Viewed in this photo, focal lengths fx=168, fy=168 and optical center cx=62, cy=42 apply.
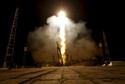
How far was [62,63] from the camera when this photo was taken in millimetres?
112938

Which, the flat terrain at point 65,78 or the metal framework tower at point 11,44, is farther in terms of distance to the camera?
the metal framework tower at point 11,44

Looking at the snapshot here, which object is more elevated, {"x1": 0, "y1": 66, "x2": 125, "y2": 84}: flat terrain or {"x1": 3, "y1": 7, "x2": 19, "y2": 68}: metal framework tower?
{"x1": 3, "y1": 7, "x2": 19, "y2": 68}: metal framework tower

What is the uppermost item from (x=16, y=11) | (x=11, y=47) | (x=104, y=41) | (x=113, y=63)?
(x=16, y=11)

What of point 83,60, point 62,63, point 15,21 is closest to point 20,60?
point 62,63

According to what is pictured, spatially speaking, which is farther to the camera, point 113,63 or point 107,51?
point 107,51

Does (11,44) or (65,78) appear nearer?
(65,78)

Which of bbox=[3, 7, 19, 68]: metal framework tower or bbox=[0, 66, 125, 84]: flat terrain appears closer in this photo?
bbox=[0, 66, 125, 84]: flat terrain

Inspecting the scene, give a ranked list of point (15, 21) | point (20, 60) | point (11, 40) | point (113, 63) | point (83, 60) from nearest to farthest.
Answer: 1. point (11, 40)
2. point (15, 21)
3. point (113, 63)
4. point (20, 60)
5. point (83, 60)

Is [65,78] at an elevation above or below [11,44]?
below

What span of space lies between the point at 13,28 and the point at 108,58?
47785 millimetres

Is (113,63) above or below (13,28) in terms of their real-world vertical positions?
below

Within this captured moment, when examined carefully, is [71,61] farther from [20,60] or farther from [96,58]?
[20,60]

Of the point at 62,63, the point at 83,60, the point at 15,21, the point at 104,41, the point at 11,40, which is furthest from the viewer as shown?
the point at 83,60

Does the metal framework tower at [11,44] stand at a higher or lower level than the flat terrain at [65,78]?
higher
